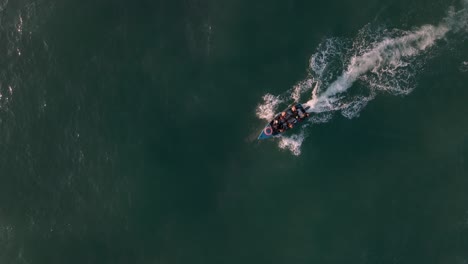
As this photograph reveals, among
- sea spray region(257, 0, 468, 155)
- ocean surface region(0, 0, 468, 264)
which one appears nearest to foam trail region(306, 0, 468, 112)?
sea spray region(257, 0, 468, 155)

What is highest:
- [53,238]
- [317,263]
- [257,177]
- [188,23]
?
[188,23]

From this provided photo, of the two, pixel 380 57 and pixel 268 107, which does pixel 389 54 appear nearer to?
pixel 380 57

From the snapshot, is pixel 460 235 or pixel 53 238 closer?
pixel 460 235

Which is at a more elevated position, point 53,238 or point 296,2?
point 296,2

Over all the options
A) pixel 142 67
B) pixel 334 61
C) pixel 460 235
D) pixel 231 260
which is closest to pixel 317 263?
pixel 231 260

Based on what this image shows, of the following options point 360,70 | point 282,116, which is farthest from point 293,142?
point 360,70

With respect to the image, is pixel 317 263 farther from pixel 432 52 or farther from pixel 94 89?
pixel 94 89

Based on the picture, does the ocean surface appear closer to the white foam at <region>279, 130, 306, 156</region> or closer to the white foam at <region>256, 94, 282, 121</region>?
the white foam at <region>279, 130, 306, 156</region>
